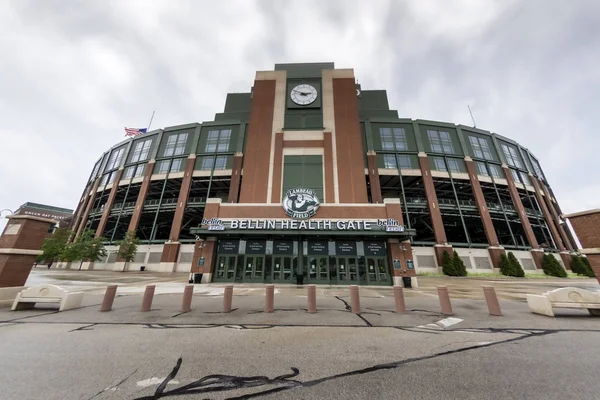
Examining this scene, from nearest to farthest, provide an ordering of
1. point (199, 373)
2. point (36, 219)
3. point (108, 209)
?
1. point (199, 373)
2. point (36, 219)
3. point (108, 209)

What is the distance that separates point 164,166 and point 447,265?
48012 millimetres

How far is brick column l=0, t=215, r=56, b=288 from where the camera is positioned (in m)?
8.63

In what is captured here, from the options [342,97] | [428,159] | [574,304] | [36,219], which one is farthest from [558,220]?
[36,219]

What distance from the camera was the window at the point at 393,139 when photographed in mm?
39594

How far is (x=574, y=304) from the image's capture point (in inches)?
302

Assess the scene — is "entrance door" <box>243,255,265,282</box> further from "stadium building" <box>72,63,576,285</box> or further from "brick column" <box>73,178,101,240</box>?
"brick column" <box>73,178,101,240</box>

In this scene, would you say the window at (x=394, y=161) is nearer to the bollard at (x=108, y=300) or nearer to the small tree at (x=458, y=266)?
the small tree at (x=458, y=266)

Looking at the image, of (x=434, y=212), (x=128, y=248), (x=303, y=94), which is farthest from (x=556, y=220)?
(x=128, y=248)

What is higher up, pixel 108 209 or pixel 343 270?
pixel 108 209

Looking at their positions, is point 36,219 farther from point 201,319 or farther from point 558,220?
point 558,220

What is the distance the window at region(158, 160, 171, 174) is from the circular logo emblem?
29.6 metres

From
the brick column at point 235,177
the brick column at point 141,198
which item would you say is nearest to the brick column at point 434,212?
the brick column at point 235,177

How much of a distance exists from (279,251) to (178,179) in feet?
95.4

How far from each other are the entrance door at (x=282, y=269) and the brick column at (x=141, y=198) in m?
28.7
